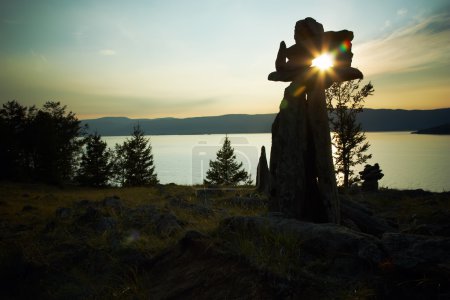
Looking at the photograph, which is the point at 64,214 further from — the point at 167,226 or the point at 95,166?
the point at 95,166

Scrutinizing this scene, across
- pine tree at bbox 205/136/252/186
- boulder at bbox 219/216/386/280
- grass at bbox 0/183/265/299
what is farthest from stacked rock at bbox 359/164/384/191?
pine tree at bbox 205/136/252/186

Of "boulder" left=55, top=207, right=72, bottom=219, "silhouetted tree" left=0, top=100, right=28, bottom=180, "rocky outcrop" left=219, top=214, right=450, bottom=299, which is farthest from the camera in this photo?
"silhouetted tree" left=0, top=100, right=28, bottom=180

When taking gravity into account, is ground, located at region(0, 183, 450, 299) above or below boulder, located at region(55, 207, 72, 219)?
above

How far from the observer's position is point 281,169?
Answer: 877cm

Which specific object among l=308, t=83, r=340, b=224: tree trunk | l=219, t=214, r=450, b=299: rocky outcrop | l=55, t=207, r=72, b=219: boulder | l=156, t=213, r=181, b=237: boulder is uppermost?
l=308, t=83, r=340, b=224: tree trunk

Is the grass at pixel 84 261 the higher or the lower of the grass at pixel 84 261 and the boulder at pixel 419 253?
the lower

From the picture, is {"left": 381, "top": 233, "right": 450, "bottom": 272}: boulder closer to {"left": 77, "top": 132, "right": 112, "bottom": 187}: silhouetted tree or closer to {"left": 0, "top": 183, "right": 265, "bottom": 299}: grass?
{"left": 0, "top": 183, "right": 265, "bottom": 299}: grass

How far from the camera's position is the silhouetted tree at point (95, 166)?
48.5 m

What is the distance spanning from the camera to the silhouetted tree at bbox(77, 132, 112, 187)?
159 feet

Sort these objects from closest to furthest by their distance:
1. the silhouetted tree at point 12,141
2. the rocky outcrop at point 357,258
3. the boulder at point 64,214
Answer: the rocky outcrop at point 357,258, the boulder at point 64,214, the silhouetted tree at point 12,141

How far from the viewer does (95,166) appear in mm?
48562

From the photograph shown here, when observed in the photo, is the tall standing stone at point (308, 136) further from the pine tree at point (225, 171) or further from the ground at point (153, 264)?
the pine tree at point (225, 171)

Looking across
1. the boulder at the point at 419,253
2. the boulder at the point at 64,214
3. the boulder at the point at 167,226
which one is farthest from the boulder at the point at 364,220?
the boulder at the point at 64,214

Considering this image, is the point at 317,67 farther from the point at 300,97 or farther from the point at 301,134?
the point at 301,134
